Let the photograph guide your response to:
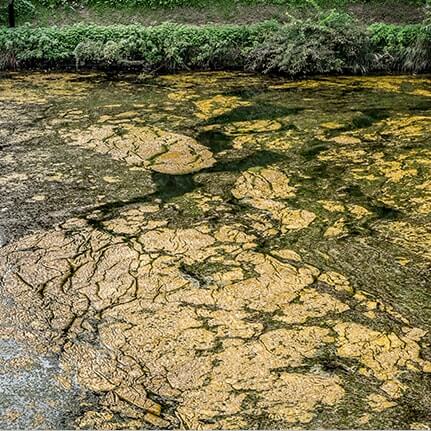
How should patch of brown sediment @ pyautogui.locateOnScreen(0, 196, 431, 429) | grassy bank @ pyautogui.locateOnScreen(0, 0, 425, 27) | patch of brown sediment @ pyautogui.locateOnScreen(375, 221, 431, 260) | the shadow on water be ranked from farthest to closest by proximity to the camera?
grassy bank @ pyautogui.locateOnScreen(0, 0, 425, 27), the shadow on water, patch of brown sediment @ pyautogui.locateOnScreen(375, 221, 431, 260), patch of brown sediment @ pyautogui.locateOnScreen(0, 196, 431, 429)

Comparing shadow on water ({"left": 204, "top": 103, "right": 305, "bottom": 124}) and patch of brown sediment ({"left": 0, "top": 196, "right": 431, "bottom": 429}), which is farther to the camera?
shadow on water ({"left": 204, "top": 103, "right": 305, "bottom": 124})

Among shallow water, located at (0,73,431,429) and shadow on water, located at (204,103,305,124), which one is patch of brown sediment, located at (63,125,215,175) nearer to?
shallow water, located at (0,73,431,429)

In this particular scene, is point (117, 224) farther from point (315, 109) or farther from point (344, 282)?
point (315, 109)

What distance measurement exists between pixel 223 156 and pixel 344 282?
266cm

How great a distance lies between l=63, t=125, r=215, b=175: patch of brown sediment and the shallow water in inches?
1.1

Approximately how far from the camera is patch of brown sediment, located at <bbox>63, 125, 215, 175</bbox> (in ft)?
19.9

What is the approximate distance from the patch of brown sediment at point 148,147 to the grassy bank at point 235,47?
11.2 feet

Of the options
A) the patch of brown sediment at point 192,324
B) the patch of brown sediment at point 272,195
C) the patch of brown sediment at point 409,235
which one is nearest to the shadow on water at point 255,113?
the patch of brown sediment at point 272,195

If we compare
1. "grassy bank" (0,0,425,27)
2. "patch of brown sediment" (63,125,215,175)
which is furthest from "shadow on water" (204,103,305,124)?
"grassy bank" (0,0,425,27)

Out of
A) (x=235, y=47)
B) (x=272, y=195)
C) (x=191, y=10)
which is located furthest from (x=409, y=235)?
(x=191, y=10)

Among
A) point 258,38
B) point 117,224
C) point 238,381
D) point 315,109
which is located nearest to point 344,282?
point 238,381

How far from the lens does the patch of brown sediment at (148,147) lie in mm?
6066

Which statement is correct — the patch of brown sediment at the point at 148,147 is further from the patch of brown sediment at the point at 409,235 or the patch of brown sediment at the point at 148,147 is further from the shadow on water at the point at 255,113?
the patch of brown sediment at the point at 409,235

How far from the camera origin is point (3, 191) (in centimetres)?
543
